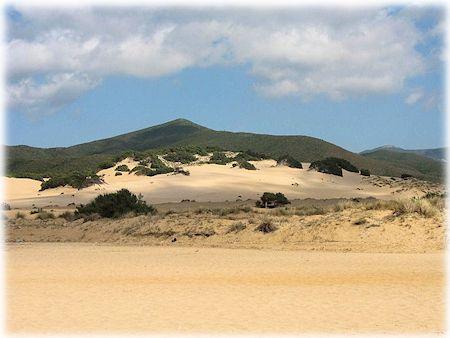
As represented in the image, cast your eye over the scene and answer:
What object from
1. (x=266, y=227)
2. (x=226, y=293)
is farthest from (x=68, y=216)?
(x=226, y=293)

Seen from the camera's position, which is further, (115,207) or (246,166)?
(246,166)

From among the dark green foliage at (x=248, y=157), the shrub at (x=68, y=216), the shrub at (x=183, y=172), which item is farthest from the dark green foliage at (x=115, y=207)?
the dark green foliage at (x=248, y=157)

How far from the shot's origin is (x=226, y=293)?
11008 mm

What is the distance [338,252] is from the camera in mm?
16516

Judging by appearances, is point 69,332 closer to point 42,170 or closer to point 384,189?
point 384,189

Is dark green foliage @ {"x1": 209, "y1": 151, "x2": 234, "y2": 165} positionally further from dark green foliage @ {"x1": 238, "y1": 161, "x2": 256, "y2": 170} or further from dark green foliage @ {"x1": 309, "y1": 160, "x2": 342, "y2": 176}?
dark green foliage @ {"x1": 309, "y1": 160, "x2": 342, "y2": 176}

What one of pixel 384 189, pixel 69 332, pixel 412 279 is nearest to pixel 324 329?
pixel 69 332

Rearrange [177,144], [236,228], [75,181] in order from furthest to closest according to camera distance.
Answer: [177,144], [75,181], [236,228]

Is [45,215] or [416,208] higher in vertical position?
[416,208]

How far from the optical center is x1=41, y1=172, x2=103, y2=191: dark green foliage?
44406 millimetres

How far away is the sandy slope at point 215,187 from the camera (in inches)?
1547

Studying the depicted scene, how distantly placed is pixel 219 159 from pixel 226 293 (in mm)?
46862

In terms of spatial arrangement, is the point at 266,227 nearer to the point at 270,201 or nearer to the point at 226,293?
the point at 226,293

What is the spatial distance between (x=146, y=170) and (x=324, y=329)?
42883mm
